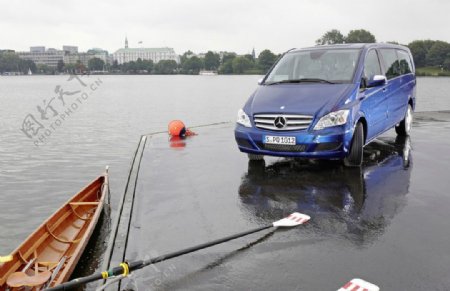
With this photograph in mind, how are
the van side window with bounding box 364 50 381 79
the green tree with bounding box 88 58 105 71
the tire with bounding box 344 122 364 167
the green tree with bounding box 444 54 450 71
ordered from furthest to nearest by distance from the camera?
the green tree with bounding box 88 58 105 71, the green tree with bounding box 444 54 450 71, the van side window with bounding box 364 50 381 79, the tire with bounding box 344 122 364 167

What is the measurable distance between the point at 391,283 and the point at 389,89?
244 inches

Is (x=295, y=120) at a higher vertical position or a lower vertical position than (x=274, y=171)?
higher

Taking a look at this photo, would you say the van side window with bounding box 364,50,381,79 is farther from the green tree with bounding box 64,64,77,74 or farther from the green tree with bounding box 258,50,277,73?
the green tree with bounding box 64,64,77,74

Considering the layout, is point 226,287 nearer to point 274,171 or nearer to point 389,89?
point 274,171

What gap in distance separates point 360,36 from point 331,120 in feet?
497

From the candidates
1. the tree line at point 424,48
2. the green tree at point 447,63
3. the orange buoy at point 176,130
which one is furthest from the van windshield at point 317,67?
the green tree at point 447,63

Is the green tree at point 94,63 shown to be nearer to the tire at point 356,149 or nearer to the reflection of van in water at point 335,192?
the reflection of van in water at point 335,192

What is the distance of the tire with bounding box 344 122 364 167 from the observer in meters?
7.56

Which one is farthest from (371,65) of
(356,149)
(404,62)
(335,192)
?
(335,192)

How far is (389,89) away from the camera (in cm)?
920

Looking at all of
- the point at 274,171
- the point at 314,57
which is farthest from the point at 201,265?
the point at 314,57

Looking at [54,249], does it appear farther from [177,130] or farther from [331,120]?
[177,130]

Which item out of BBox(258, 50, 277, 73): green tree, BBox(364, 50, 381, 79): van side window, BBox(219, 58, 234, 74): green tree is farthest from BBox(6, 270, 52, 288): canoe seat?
BBox(219, 58, 234, 74): green tree

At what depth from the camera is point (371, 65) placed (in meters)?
8.43
